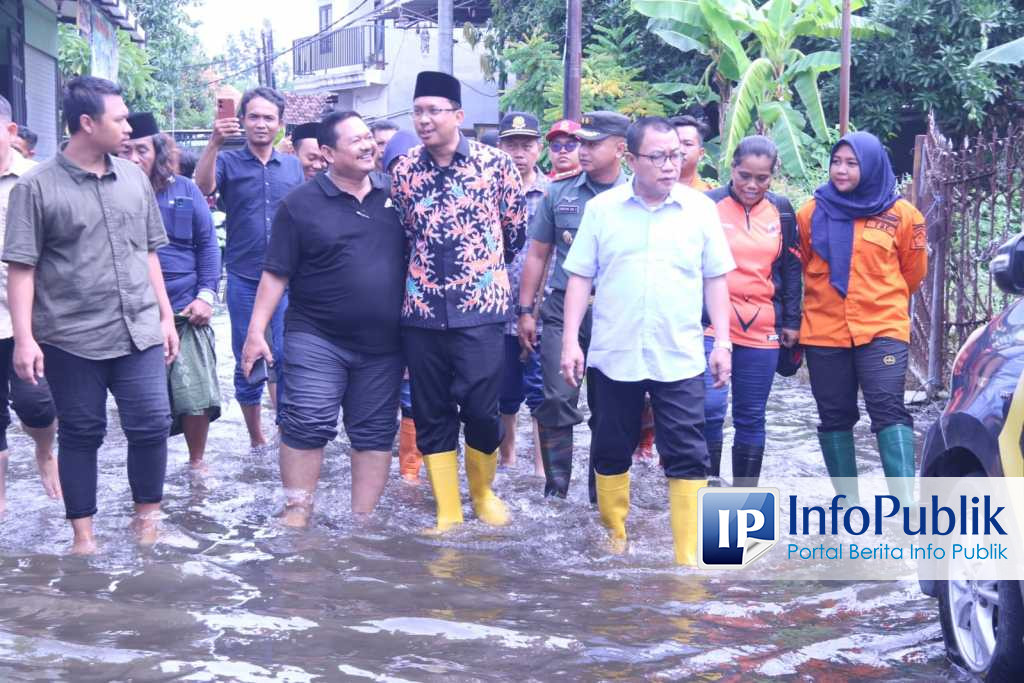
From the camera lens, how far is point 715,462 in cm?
722

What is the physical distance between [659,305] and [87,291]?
2426mm

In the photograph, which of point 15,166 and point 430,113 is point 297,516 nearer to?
→ point 430,113

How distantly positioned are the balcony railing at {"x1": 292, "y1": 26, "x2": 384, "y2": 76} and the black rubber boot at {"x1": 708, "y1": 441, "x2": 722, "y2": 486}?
118ft

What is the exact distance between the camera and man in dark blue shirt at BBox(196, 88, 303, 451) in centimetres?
795

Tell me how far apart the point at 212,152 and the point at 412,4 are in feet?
99.7

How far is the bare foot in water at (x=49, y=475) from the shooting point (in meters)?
6.89

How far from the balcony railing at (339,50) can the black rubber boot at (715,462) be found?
3591 cm

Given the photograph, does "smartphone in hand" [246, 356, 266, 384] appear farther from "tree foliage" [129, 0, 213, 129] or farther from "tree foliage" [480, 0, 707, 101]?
"tree foliage" [129, 0, 213, 129]

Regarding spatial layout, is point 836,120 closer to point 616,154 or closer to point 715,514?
point 616,154

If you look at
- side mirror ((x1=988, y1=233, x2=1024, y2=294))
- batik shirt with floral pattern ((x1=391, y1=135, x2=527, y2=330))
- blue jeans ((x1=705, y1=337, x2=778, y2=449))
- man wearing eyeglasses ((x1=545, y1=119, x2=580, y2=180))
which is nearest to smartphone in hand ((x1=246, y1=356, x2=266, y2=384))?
batik shirt with floral pattern ((x1=391, y1=135, x2=527, y2=330))

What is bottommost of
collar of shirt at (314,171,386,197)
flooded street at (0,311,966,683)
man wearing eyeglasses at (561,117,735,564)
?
flooded street at (0,311,966,683)

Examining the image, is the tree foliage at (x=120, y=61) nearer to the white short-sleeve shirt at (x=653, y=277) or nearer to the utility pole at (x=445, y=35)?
the utility pole at (x=445, y=35)

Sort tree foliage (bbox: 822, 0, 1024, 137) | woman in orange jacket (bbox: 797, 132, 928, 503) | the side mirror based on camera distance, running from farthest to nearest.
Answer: tree foliage (bbox: 822, 0, 1024, 137) → woman in orange jacket (bbox: 797, 132, 928, 503) → the side mirror

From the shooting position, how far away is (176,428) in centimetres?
750
